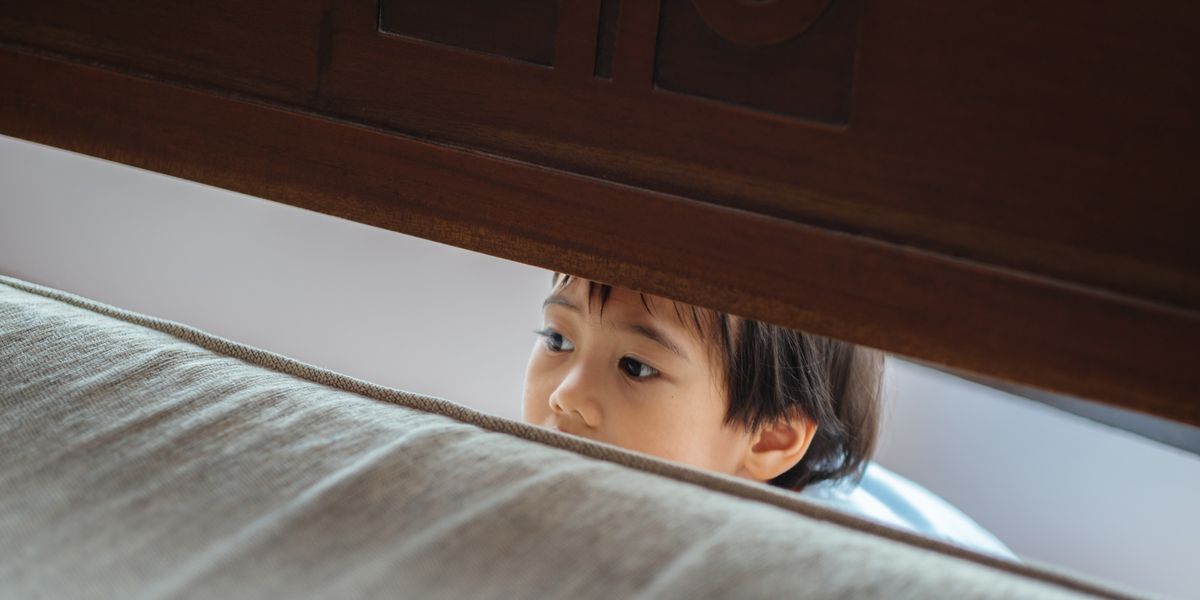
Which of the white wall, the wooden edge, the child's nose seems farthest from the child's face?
the white wall

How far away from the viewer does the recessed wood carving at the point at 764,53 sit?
45 centimetres

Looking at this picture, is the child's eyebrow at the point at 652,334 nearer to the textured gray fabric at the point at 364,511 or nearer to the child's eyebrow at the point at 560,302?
the child's eyebrow at the point at 560,302

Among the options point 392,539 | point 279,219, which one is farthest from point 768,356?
point 279,219

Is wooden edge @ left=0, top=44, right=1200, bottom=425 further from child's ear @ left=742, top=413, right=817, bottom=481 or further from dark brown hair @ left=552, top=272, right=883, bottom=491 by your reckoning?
child's ear @ left=742, top=413, right=817, bottom=481

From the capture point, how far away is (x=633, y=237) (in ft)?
1.59

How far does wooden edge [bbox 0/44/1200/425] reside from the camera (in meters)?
0.42

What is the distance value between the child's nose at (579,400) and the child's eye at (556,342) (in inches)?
2.7

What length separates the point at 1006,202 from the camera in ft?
1.41

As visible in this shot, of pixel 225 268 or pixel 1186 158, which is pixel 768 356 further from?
pixel 225 268

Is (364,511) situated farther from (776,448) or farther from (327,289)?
(327,289)

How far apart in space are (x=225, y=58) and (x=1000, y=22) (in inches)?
15.2

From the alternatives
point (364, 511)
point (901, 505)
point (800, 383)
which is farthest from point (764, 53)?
point (901, 505)

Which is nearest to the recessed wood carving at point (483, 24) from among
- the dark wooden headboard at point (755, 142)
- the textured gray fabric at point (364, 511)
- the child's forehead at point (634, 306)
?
the dark wooden headboard at point (755, 142)

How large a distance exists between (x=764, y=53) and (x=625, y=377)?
1.70 feet
